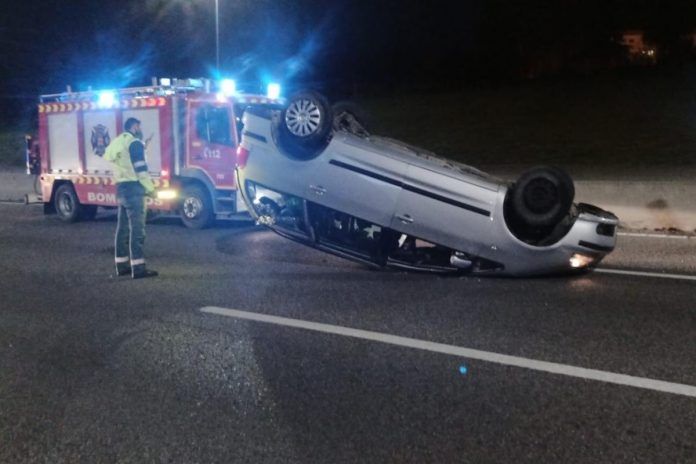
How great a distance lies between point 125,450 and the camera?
4.59m

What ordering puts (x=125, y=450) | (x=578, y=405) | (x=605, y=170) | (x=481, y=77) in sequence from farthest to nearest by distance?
(x=481, y=77)
(x=605, y=170)
(x=578, y=405)
(x=125, y=450)

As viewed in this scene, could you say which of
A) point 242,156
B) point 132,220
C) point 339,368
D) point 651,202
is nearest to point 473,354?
point 339,368

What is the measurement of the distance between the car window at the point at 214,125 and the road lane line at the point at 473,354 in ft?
20.5

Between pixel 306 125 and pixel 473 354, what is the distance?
379cm

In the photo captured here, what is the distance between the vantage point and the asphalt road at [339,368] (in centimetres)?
460

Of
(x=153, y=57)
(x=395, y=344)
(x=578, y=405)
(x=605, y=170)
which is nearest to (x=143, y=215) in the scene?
(x=395, y=344)

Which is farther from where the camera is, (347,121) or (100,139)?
(100,139)

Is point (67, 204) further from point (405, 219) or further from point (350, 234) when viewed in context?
point (405, 219)

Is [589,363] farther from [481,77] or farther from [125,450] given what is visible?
[481,77]

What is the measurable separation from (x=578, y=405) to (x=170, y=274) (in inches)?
230

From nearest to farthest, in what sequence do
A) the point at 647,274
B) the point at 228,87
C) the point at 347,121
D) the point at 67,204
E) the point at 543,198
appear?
the point at 543,198, the point at 647,274, the point at 347,121, the point at 228,87, the point at 67,204

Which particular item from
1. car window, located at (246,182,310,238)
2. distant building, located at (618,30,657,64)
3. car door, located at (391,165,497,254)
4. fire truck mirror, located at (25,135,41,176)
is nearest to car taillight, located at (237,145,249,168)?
car window, located at (246,182,310,238)

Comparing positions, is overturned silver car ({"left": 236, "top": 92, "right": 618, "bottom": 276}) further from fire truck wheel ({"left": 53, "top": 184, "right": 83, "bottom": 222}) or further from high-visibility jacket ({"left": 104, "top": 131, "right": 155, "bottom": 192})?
fire truck wheel ({"left": 53, "top": 184, "right": 83, "bottom": 222})

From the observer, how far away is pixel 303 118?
902 cm
